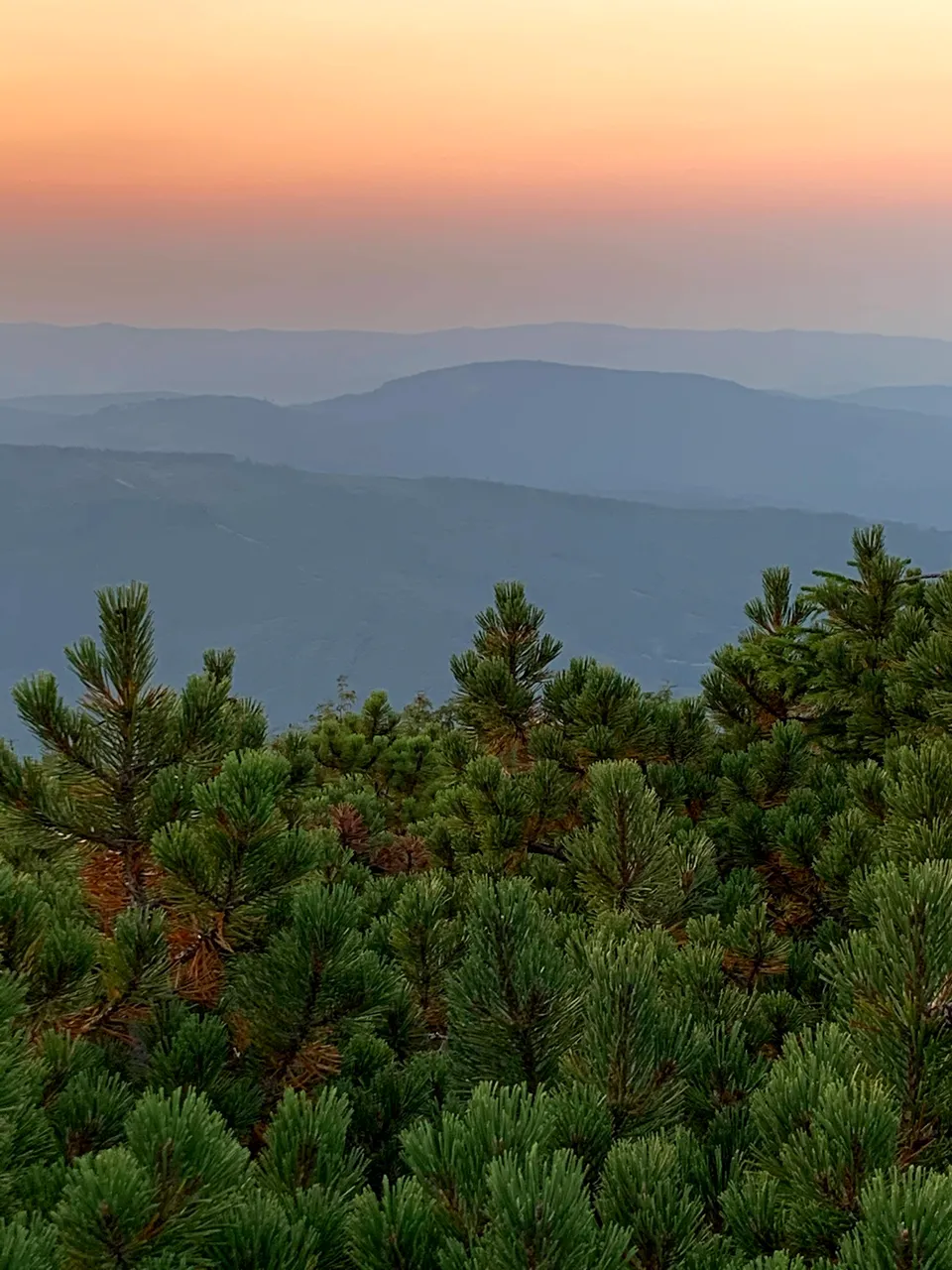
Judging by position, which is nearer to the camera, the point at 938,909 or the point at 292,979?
the point at 938,909

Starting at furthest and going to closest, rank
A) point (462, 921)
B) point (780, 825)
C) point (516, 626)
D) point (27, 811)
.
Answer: point (516, 626), point (780, 825), point (462, 921), point (27, 811)

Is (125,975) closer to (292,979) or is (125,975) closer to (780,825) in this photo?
(292,979)

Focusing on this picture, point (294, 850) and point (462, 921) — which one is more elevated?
point (294, 850)

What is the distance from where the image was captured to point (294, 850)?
2.41 m

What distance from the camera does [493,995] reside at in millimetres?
1821

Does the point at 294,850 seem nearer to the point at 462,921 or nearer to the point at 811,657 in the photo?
the point at 462,921

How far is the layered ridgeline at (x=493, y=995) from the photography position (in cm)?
123

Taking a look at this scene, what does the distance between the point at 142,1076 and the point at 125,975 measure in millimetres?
233

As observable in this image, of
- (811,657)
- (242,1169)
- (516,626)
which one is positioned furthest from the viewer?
(811,657)

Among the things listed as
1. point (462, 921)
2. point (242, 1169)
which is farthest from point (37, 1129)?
point (462, 921)

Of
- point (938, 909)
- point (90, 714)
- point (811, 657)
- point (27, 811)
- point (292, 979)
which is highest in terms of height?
point (811, 657)

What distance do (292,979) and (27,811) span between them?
2.85 ft

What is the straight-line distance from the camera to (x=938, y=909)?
54.4 inches

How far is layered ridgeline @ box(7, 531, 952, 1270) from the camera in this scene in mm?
1232
